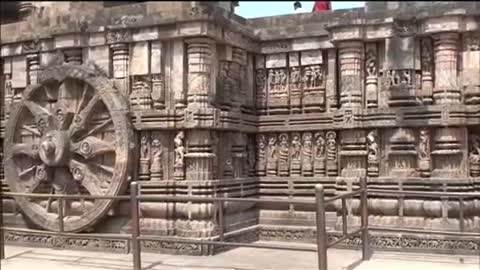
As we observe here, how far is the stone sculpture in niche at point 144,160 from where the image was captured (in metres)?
9.91

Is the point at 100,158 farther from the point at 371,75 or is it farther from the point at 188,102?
the point at 371,75

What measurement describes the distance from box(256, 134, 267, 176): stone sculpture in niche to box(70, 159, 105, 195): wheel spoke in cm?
278

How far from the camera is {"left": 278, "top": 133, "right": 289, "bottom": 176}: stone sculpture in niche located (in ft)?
35.4

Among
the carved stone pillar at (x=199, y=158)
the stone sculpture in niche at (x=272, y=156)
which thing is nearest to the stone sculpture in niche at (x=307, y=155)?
the stone sculpture in niche at (x=272, y=156)

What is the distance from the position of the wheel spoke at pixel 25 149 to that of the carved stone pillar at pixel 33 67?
1133 millimetres

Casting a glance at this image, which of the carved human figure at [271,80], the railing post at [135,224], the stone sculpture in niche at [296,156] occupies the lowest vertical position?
the railing post at [135,224]

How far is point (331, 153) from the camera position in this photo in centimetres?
1038

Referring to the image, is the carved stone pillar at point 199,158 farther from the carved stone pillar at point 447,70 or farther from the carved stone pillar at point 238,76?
the carved stone pillar at point 447,70

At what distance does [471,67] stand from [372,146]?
1973 mm

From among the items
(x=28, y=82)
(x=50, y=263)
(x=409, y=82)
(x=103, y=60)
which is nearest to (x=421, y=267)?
(x=409, y=82)

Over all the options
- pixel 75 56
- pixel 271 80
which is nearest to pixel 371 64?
pixel 271 80

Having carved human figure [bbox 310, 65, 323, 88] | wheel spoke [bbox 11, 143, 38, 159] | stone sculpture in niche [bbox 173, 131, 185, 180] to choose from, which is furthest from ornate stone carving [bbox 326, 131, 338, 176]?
wheel spoke [bbox 11, 143, 38, 159]

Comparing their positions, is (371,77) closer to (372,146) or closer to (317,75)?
(317,75)

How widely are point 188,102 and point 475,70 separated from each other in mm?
4543
